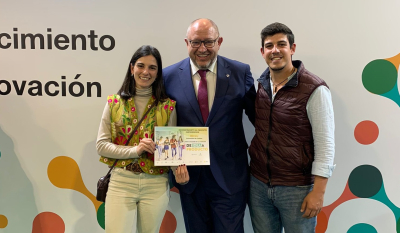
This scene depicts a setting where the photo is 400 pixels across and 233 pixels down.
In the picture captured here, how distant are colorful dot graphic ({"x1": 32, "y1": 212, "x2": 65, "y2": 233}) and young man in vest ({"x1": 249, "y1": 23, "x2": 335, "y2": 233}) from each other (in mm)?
1887

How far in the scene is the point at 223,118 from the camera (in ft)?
5.94

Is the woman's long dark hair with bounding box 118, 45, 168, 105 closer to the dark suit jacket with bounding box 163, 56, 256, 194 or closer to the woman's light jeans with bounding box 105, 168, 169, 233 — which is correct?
the dark suit jacket with bounding box 163, 56, 256, 194

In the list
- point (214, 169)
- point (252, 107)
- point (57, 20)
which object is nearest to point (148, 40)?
point (57, 20)

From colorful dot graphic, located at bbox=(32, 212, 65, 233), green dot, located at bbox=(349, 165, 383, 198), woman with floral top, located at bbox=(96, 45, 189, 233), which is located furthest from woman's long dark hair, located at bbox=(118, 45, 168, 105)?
green dot, located at bbox=(349, 165, 383, 198)

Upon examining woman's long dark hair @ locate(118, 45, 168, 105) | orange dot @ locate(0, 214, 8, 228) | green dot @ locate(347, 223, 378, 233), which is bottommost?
green dot @ locate(347, 223, 378, 233)

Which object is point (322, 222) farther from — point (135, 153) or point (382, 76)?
point (135, 153)

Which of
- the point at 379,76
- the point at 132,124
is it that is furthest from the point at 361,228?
the point at 132,124

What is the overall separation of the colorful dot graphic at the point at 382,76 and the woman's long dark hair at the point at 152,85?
1702mm

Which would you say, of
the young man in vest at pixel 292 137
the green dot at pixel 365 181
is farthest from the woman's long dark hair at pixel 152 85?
the green dot at pixel 365 181

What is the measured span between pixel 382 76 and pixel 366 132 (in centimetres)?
48

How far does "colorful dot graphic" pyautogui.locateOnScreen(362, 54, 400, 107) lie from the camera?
230cm

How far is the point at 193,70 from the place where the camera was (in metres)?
1.91

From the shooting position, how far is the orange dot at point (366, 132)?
92.4 inches

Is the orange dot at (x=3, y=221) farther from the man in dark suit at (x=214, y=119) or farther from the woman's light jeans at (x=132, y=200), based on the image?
the man in dark suit at (x=214, y=119)
